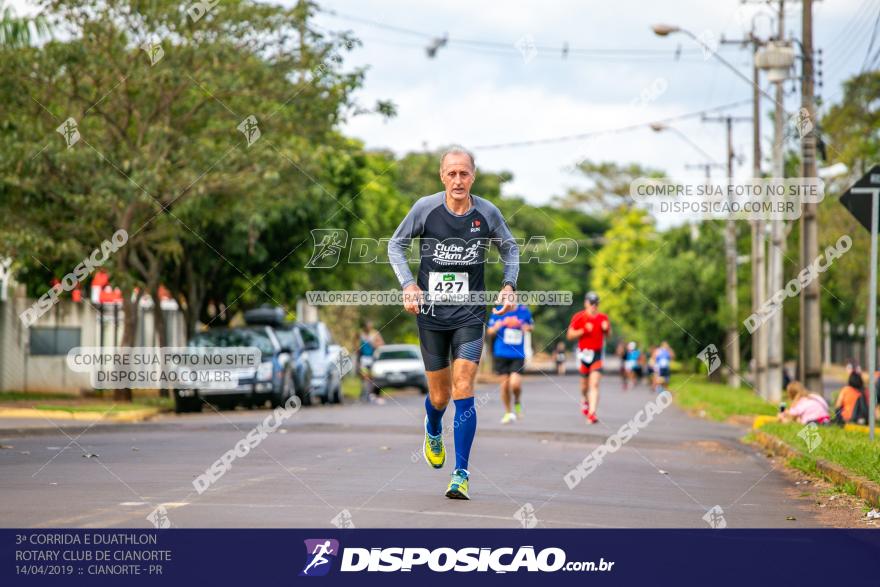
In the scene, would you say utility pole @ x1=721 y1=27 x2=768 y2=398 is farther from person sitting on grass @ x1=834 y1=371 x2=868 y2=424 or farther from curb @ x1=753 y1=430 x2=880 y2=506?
curb @ x1=753 y1=430 x2=880 y2=506

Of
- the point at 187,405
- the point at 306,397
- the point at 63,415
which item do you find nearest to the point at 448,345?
the point at 63,415

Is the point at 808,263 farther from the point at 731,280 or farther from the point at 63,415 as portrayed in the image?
the point at 731,280

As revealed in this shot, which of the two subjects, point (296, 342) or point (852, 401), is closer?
point (852, 401)

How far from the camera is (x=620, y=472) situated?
12.5 m

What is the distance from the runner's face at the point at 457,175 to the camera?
9.47m

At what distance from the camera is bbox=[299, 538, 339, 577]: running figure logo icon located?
658 centimetres

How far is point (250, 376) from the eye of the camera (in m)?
25.6

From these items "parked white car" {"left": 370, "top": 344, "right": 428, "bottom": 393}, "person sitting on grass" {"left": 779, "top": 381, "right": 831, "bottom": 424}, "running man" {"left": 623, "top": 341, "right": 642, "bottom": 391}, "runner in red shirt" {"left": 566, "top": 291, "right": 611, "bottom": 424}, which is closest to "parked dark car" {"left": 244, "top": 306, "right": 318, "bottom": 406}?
"runner in red shirt" {"left": 566, "top": 291, "right": 611, "bottom": 424}

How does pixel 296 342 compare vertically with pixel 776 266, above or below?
below

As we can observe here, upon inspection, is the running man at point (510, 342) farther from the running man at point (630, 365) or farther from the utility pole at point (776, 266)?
the running man at point (630, 365)

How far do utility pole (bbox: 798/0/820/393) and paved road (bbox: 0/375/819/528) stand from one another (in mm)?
5572

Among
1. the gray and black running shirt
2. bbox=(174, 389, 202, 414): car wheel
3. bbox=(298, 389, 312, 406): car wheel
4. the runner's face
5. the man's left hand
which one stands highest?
the runner's face

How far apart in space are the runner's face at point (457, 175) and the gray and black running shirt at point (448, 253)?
15 cm

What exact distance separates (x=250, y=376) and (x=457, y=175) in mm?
16686
